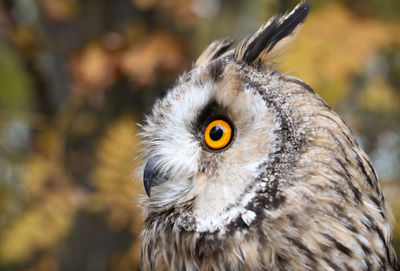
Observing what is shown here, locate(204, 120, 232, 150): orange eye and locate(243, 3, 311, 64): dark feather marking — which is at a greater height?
locate(243, 3, 311, 64): dark feather marking

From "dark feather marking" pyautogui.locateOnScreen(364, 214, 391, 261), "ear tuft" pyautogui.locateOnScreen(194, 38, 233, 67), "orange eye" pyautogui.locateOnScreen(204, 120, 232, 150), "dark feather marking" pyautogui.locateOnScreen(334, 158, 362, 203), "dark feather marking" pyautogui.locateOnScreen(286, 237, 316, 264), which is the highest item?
"ear tuft" pyautogui.locateOnScreen(194, 38, 233, 67)

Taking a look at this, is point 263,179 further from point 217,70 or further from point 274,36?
point 274,36

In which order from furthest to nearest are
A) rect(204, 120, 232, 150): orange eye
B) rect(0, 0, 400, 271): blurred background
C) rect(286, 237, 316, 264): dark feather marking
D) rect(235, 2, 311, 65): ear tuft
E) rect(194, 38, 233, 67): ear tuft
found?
1. rect(0, 0, 400, 271): blurred background
2. rect(194, 38, 233, 67): ear tuft
3. rect(235, 2, 311, 65): ear tuft
4. rect(204, 120, 232, 150): orange eye
5. rect(286, 237, 316, 264): dark feather marking

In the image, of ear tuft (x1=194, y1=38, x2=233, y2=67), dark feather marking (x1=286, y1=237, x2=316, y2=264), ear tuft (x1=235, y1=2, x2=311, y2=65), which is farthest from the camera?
ear tuft (x1=194, y1=38, x2=233, y2=67)

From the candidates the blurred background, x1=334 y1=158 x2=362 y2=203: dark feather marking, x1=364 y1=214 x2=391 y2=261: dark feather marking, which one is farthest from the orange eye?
the blurred background

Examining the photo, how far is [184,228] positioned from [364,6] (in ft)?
6.48

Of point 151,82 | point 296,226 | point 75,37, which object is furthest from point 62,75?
point 296,226

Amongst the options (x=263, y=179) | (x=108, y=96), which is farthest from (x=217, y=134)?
(x=108, y=96)

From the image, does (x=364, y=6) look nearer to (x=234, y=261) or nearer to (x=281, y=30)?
(x=281, y=30)

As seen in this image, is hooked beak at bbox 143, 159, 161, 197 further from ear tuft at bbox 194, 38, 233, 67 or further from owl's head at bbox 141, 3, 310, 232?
ear tuft at bbox 194, 38, 233, 67

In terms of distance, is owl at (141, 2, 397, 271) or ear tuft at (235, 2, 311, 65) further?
ear tuft at (235, 2, 311, 65)

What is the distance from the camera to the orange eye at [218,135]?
1571 mm

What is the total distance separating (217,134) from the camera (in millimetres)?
1578

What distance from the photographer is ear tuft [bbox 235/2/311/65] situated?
168cm
